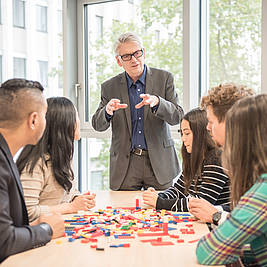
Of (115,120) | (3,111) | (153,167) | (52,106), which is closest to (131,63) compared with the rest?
(115,120)

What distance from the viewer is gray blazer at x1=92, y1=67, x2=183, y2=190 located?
3.00 meters

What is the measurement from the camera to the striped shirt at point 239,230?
1.33 m

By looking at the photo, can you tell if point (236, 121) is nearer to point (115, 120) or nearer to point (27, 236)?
point (27, 236)

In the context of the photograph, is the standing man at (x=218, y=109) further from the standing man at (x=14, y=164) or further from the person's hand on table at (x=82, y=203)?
the standing man at (x=14, y=164)

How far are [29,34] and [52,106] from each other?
2.38 m

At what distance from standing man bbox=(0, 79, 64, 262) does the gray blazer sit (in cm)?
129

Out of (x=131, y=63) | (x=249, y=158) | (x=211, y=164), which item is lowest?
(x=211, y=164)

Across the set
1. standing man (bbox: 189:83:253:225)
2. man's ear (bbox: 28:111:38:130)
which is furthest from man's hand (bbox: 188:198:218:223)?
man's ear (bbox: 28:111:38:130)

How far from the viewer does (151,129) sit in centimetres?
304

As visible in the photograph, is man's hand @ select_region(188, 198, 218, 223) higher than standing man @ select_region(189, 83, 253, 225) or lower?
lower

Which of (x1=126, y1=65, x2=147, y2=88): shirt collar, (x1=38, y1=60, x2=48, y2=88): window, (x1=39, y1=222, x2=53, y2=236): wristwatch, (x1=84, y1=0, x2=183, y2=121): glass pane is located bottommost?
(x1=39, y1=222, x2=53, y2=236): wristwatch

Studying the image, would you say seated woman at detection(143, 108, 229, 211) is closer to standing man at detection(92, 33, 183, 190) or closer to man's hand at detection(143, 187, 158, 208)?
man's hand at detection(143, 187, 158, 208)

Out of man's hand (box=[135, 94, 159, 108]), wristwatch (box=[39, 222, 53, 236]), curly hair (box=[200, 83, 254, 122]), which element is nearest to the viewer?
wristwatch (box=[39, 222, 53, 236])

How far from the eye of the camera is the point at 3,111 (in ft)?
5.42
